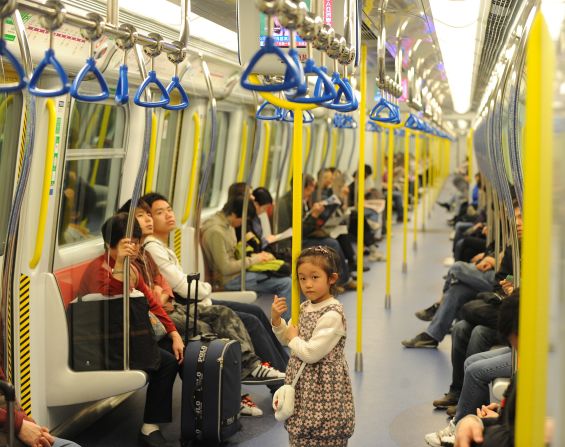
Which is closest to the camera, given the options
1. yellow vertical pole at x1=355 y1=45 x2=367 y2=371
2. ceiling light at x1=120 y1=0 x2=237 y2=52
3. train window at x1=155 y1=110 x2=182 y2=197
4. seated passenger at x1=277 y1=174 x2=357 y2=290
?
ceiling light at x1=120 y1=0 x2=237 y2=52

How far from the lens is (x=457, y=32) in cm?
713

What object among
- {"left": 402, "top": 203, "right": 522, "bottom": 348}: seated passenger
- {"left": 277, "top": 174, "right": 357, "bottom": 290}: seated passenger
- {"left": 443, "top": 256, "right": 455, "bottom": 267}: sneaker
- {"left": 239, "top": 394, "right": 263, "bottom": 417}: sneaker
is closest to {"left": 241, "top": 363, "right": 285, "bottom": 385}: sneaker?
{"left": 239, "top": 394, "right": 263, "bottom": 417}: sneaker

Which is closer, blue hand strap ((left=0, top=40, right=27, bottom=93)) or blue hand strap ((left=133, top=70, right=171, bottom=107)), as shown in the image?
blue hand strap ((left=0, top=40, right=27, bottom=93))

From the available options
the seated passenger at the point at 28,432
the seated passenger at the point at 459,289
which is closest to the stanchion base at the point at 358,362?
the seated passenger at the point at 459,289

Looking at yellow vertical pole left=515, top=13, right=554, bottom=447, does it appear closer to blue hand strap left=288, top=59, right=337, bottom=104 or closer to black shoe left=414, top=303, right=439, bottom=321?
blue hand strap left=288, top=59, right=337, bottom=104

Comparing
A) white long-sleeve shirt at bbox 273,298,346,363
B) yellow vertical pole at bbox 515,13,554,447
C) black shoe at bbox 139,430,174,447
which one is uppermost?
yellow vertical pole at bbox 515,13,554,447

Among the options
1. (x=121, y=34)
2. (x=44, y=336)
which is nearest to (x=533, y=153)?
(x=121, y=34)

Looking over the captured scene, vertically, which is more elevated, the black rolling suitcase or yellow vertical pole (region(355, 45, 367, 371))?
yellow vertical pole (region(355, 45, 367, 371))

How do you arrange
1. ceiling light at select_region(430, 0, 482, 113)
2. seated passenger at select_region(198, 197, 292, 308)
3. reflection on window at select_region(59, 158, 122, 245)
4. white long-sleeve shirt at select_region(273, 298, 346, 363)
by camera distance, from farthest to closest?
1. seated passenger at select_region(198, 197, 292, 308)
2. ceiling light at select_region(430, 0, 482, 113)
3. reflection on window at select_region(59, 158, 122, 245)
4. white long-sleeve shirt at select_region(273, 298, 346, 363)

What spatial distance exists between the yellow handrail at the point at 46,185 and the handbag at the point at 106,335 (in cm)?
45

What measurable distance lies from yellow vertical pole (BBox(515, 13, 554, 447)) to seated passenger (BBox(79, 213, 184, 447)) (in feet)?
12.0

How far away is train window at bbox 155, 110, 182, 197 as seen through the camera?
26.1ft

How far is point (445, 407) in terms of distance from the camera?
621 centimetres

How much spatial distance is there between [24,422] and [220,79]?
469 centimetres
